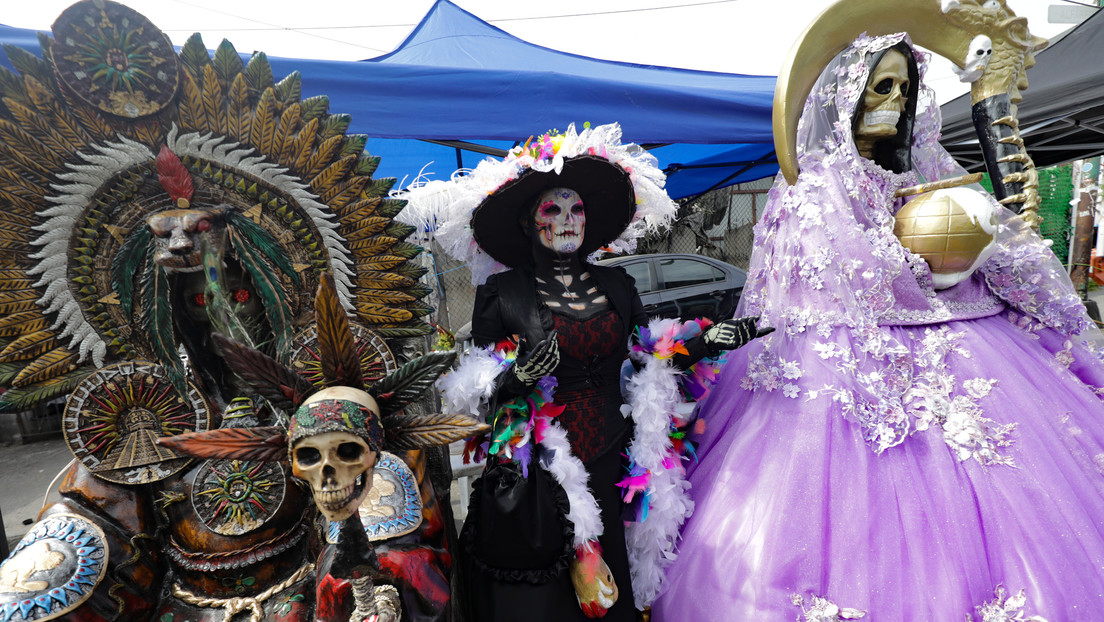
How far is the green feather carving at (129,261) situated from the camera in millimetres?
1271

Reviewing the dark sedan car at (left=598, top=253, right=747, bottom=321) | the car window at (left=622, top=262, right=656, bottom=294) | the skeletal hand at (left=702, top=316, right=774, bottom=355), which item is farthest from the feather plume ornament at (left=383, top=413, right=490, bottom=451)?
the car window at (left=622, top=262, right=656, bottom=294)

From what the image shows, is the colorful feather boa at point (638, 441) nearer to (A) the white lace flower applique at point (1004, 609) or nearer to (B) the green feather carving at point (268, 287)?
(B) the green feather carving at point (268, 287)

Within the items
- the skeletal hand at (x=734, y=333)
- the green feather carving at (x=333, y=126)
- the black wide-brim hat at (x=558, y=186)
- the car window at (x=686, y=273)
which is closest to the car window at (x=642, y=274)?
the car window at (x=686, y=273)

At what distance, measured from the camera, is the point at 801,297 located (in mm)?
1810

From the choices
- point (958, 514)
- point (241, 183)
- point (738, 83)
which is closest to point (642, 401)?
point (958, 514)

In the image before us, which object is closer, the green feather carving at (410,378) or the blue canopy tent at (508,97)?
the green feather carving at (410,378)

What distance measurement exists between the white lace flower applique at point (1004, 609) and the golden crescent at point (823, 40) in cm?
Result: 136

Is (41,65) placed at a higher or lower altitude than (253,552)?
higher

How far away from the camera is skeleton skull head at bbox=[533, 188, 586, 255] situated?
175 cm

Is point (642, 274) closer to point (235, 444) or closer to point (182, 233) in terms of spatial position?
point (182, 233)

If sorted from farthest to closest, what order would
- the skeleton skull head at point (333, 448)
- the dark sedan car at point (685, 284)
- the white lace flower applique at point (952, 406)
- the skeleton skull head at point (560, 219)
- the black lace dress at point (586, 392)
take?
the dark sedan car at point (685, 284)
the skeleton skull head at point (560, 219)
the black lace dress at point (586, 392)
the white lace flower applique at point (952, 406)
the skeleton skull head at point (333, 448)

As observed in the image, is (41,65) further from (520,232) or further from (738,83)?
(738,83)

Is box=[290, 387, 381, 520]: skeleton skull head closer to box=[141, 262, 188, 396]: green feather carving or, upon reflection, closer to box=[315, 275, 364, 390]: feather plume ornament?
box=[315, 275, 364, 390]: feather plume ornament

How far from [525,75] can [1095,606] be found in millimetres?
2744
